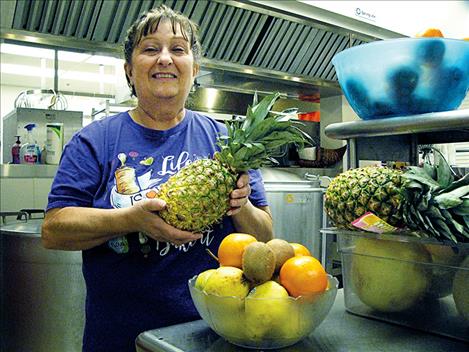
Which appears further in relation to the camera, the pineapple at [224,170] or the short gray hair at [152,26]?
the short gray hair at [152,26]

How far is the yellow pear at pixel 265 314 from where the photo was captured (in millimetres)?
847

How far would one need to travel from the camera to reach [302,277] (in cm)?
90

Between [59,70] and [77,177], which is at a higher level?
[59,70]

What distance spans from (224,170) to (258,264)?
0.46 metres

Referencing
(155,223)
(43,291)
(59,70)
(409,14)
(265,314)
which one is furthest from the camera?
(59,70)

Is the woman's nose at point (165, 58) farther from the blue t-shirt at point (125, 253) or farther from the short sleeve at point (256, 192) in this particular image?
the short sleeve at point (256, 192)

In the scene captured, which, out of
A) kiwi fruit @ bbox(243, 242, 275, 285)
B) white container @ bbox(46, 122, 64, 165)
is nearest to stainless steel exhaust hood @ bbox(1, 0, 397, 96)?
white container @ bbox(46, 122, 64, 165)

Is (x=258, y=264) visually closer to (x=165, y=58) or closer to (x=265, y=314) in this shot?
(x=265, y=314)

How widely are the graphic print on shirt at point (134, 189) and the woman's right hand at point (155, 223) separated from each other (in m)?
0.15

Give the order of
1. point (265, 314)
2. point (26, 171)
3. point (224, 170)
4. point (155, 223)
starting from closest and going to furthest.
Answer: point (265, 314) < point (155, 223) < point (224, 170) < point (26, 171)

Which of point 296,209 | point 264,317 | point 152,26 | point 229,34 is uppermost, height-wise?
point 229,34

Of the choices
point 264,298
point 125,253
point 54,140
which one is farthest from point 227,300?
point 54,140

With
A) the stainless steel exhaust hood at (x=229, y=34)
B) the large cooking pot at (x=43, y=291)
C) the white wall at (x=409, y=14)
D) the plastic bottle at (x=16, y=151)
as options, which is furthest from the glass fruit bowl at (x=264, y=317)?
the white wall at (x=409, y=14)

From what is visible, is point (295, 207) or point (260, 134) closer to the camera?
point (260, 134)
